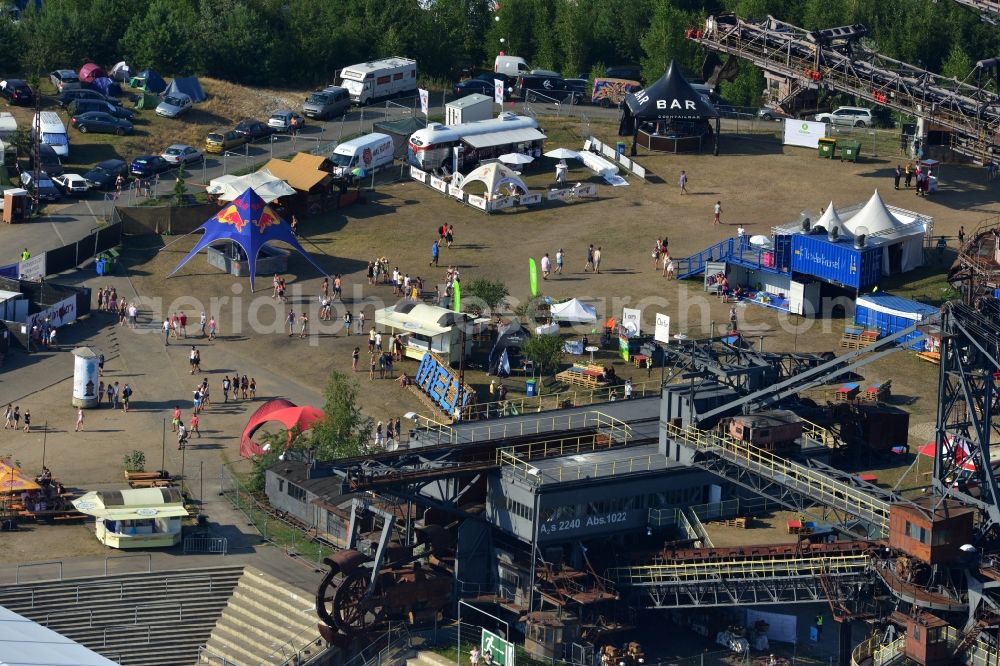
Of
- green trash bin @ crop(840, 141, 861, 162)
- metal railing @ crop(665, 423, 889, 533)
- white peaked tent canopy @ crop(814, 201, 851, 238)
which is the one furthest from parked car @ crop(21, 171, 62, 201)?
metal railing @ crop(665, 423, 889, 533)

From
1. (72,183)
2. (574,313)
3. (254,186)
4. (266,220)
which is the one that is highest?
(266,220)

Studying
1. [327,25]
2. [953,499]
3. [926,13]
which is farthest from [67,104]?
[953,499]

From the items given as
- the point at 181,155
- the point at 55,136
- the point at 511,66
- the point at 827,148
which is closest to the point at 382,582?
the point at 181,155

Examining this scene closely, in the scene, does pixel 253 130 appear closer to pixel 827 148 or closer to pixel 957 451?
pixel 827 148

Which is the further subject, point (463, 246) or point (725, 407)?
point (463, 246)

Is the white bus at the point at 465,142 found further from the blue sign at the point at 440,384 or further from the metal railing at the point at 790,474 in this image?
the metal railing at the point at 790,474

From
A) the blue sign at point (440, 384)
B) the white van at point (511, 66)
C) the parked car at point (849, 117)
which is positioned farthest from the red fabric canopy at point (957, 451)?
the white van at point (511, 66)

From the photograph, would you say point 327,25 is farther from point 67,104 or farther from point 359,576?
point 359,576
